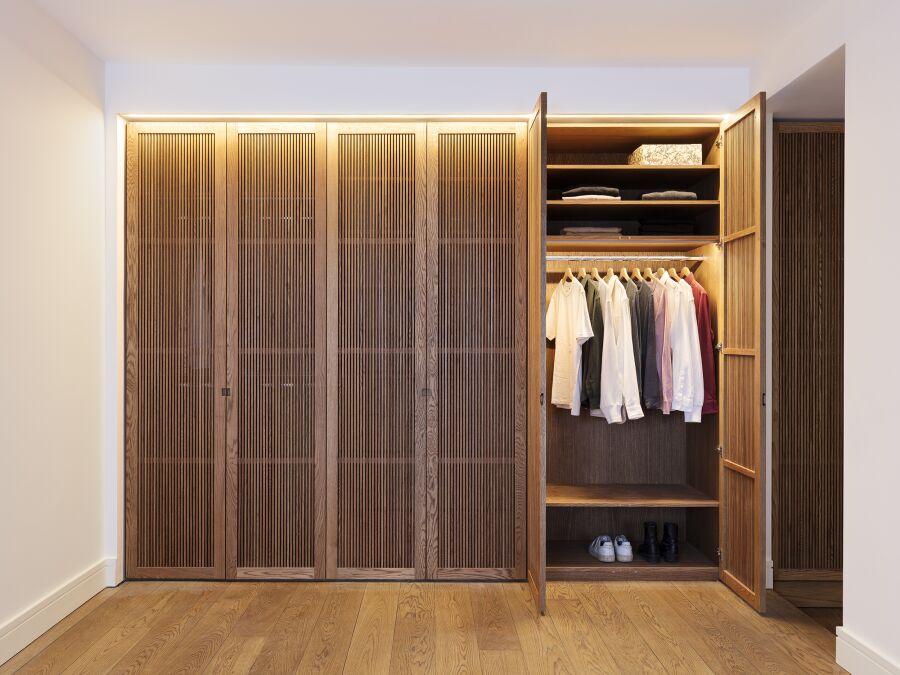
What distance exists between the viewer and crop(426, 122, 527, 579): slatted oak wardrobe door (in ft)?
13.3

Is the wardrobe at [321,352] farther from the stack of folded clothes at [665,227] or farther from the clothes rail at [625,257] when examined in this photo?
the stack of folded clothes at [665,227]

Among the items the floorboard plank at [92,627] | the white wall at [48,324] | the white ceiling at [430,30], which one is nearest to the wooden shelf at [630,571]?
the floorboard plank at [92,627]

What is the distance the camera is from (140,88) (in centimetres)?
398

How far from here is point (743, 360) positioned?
376cm

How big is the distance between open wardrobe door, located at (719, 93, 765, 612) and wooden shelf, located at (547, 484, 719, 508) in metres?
0.21

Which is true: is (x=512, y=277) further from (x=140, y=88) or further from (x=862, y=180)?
(x=140, y=88)

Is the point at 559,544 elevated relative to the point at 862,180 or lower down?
lower down

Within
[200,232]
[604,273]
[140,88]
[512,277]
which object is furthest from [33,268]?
[604,273]

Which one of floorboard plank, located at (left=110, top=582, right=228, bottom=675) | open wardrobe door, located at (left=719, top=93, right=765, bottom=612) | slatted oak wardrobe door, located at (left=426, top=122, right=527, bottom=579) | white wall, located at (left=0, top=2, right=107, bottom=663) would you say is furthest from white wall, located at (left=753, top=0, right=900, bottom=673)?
white wall, located at (left=0, top=2, right=107, bottom=663)

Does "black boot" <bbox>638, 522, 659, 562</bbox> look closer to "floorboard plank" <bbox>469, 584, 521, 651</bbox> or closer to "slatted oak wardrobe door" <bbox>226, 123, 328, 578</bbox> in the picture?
"floorboard plank" <bbox>469, 584, 521, 651</bbox>

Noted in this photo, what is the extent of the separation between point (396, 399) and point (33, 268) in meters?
A: 1.82

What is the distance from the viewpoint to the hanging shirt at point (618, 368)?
13.6 ft

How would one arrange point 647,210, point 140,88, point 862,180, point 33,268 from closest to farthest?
point 862,180
point 33,268
point 140,88
point 647,210

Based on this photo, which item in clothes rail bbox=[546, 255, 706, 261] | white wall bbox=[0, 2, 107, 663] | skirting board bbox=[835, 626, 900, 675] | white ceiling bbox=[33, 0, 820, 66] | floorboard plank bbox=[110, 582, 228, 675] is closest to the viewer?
skirting board bbox=[835, 626, 900, 675]
